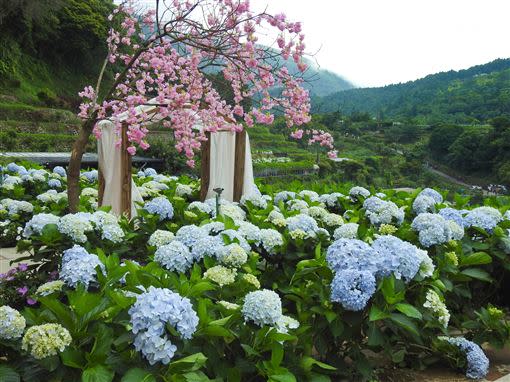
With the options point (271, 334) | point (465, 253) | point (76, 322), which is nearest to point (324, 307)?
point (271, 334)

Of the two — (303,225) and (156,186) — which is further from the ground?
(303,225)

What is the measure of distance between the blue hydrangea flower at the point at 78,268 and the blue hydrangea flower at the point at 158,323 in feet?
1.52

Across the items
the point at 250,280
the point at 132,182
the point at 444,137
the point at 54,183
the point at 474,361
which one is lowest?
the point at 444,137

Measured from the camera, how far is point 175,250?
223cm

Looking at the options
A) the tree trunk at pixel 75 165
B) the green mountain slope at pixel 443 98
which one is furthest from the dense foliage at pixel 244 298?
the green mountain slope at pixel 443 98

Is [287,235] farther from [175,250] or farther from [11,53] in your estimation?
[11,53]

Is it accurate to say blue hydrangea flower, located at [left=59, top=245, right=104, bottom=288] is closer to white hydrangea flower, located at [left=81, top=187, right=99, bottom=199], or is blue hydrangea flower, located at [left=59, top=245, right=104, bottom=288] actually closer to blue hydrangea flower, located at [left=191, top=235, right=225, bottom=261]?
blue hydrangea flower, located at [left=191, top=235, right=225, bottom=261]

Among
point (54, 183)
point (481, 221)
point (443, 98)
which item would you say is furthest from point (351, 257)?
point (443, 98)

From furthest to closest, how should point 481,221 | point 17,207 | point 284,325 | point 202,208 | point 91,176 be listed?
point 91,176
point 17,207
point 202,208
point 481,221
point 284,325

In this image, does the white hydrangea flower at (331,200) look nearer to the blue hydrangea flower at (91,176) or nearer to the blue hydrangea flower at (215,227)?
the blue hydrangea flower at (215,227)

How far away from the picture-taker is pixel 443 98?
59844mm

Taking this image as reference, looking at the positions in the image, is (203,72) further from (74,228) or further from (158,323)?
(158,323)

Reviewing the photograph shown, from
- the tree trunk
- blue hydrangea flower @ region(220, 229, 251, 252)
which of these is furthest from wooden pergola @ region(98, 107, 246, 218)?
blue hydrangea flower @ region(220, 229, 251, 252)

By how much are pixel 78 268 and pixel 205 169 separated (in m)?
4.07
